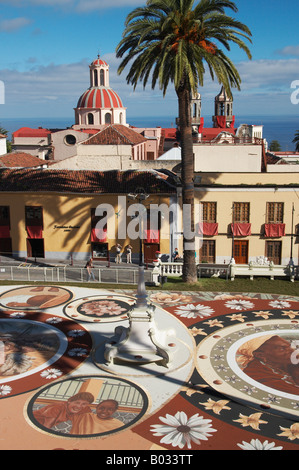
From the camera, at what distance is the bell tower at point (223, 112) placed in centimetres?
9991

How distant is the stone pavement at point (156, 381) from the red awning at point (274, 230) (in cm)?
1030

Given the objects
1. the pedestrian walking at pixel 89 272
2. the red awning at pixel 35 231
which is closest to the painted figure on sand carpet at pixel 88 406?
the pedestrian walking at pixel 89 272

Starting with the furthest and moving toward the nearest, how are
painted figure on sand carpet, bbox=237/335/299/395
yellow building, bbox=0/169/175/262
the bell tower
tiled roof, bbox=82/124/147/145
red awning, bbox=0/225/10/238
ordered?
the bell tower, tiled roof, bbox=82/124/147/145, red awning, bbox=0/225/10/238, yellow building, bbox=0/169/175/262, painted figure on sand carpet, bbox=237/335/299/395

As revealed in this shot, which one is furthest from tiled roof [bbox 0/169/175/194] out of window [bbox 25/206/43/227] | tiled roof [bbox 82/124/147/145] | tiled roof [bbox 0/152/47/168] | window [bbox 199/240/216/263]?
tiled roof [bbox 82/124/147/145]

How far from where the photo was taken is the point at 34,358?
17531 millimetres

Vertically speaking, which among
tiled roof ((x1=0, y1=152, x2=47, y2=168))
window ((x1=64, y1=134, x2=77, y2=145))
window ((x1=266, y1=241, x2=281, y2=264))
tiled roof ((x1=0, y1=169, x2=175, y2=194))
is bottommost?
window ((x1=266, y1=241, x2=281, y2=264))

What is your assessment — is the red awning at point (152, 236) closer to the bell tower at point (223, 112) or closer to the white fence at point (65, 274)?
the white fence at point (65, 274)

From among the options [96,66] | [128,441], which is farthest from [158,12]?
[96,66]

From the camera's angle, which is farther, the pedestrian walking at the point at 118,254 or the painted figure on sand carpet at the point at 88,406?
the pedestrian walking at the point at 118,254

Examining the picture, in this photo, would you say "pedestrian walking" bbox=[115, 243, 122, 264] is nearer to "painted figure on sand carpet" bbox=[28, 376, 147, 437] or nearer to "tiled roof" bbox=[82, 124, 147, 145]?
"painted figure on sand carpet" bbox=[28, 376, 147, 437]

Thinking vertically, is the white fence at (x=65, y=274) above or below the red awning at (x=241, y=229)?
below

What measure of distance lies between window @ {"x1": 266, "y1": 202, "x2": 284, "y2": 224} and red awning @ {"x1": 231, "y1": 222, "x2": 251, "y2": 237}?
1517 millimetres

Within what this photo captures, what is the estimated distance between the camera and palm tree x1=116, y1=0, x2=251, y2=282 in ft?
76.3

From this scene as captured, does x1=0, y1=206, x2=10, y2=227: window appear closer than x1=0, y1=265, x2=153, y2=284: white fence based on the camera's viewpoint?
No
